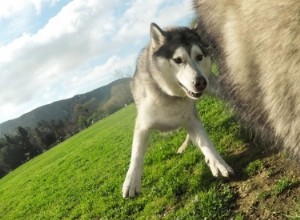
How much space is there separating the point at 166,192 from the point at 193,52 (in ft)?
→ 6.16

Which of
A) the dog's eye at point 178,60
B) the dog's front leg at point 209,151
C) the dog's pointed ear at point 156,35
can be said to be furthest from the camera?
the dog's pointed ear at point 156,35

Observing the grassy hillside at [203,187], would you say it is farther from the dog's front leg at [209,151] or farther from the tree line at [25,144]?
the tree line at [25,144]

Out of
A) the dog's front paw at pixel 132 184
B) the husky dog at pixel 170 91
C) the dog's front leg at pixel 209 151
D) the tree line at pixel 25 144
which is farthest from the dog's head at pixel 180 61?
the tree line at pixel 25 144

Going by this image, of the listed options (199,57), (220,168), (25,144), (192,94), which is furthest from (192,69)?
(25,144)

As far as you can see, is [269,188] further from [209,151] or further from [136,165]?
[136,165]

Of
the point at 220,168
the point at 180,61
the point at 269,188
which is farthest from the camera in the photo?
the point at 180,61

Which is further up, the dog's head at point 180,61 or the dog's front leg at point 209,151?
the dog's head at point 180,61

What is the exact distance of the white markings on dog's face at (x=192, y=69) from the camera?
4477 millimetres

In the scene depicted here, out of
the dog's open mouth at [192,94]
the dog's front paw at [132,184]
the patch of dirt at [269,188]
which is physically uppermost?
the dog's open mouth at [192,94]

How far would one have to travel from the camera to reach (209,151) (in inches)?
182

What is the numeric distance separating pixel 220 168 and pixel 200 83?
3.22ft

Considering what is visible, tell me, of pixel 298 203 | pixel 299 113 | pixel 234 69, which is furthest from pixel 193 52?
pixel 299 113

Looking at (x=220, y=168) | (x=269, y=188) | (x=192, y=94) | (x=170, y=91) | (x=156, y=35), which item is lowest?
(x=269, y=188)

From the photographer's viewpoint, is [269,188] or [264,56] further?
[269,188]
